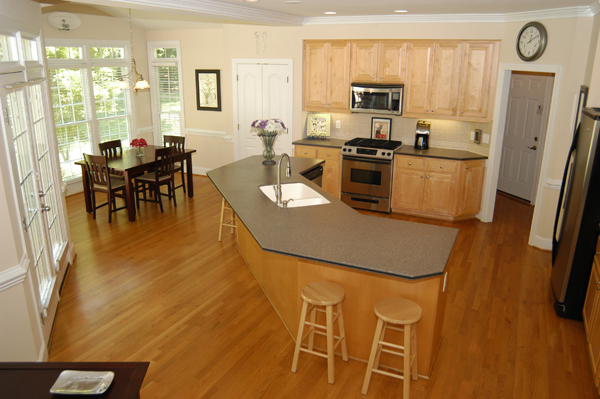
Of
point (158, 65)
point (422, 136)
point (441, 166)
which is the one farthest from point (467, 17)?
point (158, 65)

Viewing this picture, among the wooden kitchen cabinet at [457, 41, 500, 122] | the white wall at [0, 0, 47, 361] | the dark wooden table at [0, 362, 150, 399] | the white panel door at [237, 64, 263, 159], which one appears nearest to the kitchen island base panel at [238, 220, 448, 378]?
the dark wooden table at [0, 362, 150, 399]

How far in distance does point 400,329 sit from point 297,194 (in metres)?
1.96

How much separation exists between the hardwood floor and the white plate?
3.69ft

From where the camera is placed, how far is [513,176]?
7.40 metres

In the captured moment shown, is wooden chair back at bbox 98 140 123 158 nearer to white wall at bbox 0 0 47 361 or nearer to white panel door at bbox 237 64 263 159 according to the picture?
white panel door at bbox 237 64 263 159

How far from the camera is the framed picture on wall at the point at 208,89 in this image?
7.91 metres

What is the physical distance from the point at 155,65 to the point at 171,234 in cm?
406

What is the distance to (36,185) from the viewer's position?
149 inches

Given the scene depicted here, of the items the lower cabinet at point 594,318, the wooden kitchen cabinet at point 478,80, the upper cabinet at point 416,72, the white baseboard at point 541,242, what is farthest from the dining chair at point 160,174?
the lower cabinet at point 594,318

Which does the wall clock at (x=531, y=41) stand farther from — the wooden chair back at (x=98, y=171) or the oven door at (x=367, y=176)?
the wooden chair back at (x=98, y=171)

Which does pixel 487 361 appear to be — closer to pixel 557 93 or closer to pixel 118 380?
pixel 118 380

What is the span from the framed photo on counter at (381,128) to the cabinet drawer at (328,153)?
0.72m

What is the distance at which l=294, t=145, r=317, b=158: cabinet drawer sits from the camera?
6.91 m

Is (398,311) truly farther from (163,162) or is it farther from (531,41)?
(163,162)
